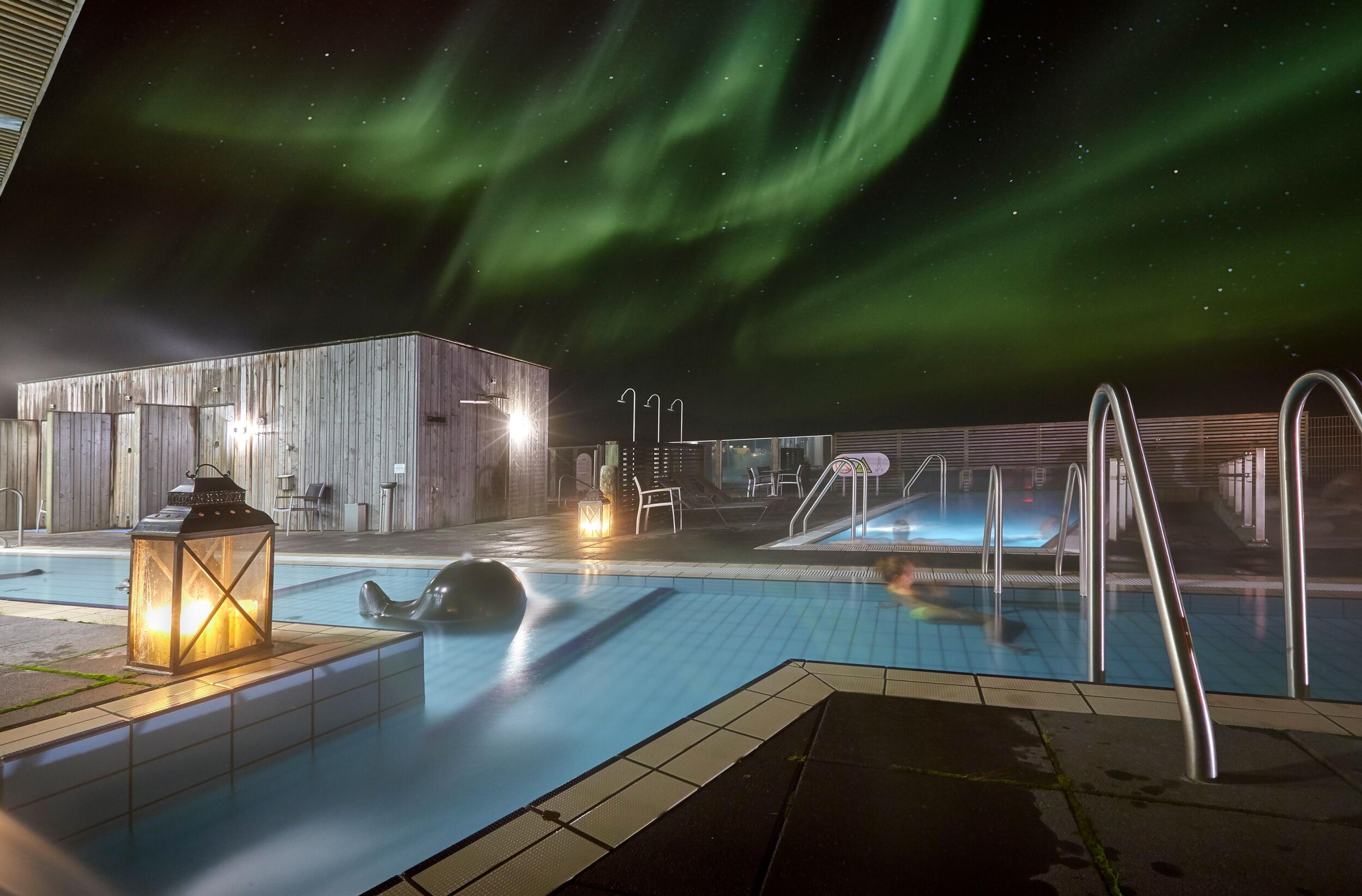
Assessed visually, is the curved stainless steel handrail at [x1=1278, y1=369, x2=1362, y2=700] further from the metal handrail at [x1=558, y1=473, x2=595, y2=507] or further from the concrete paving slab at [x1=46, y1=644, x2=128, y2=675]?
the metal handrail at [x1=558, y1=473, x2=595, y2=507]

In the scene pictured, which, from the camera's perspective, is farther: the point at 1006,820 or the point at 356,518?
the point at 356,518

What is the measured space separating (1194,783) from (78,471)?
14778 millimetres

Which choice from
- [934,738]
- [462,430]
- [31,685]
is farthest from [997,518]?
[462,430]

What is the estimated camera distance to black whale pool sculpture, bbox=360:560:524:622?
13.7ft

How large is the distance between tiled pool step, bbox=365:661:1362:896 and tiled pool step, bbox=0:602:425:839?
4.16 ft

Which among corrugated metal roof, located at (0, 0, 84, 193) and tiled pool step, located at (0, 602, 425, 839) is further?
corrugated metal roof, located at (0, 0, 84, 193)

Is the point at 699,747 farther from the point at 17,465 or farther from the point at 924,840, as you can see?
the point at 17,465

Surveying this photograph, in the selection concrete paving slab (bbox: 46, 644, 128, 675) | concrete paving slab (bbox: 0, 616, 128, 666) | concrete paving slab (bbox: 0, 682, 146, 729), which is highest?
concrete paving slab (bbox: 0, 682, 146, 729)

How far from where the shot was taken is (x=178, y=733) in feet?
5.85

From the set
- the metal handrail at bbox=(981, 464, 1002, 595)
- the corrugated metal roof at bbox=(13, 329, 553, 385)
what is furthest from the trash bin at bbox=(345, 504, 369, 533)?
the metal handrail at bbox=(981, 464, 1002, 595)

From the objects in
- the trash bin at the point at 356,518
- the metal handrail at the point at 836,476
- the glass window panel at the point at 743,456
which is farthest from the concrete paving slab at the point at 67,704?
the glass window panel at the point at 743,456

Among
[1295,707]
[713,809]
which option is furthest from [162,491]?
[1295,707]

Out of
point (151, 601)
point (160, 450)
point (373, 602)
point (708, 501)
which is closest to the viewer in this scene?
point (151, 601)

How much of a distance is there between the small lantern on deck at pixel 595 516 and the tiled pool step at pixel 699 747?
6.80m
